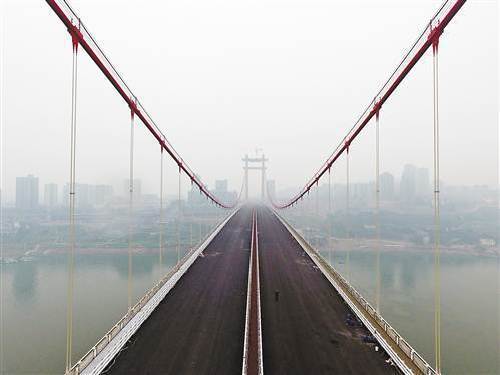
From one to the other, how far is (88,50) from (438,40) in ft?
38.0

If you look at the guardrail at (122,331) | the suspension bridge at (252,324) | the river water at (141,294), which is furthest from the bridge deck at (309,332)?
the river water at (141,294)

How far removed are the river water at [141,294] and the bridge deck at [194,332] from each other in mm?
9116

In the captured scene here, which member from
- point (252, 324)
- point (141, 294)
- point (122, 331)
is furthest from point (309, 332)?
point (141, 294)

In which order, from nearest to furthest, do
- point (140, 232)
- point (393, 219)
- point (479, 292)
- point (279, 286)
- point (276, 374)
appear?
point (276, 374)
point (279, 286)
point (479, 292)
point (140, 232)
point (393, 219)

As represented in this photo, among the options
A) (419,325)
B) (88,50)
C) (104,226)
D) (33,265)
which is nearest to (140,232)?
(104,226)

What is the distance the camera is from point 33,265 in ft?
163

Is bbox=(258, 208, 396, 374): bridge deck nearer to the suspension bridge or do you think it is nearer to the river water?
the suspension bridge

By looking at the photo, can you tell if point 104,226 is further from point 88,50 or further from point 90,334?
point 88,50

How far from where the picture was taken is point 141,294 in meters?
32.1

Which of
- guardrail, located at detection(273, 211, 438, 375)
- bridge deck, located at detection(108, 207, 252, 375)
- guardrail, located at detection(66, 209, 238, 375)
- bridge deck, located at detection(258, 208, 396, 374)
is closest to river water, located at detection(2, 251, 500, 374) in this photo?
guardrail, located at detection(273, 211, 438, 375)

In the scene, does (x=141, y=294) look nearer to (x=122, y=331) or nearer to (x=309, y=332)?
(x=122, y=331)

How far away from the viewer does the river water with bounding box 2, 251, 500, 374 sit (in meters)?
19.5

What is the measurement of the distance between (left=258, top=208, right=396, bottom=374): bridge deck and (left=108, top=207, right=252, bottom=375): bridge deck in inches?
48.0

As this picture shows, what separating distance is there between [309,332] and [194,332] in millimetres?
4382
